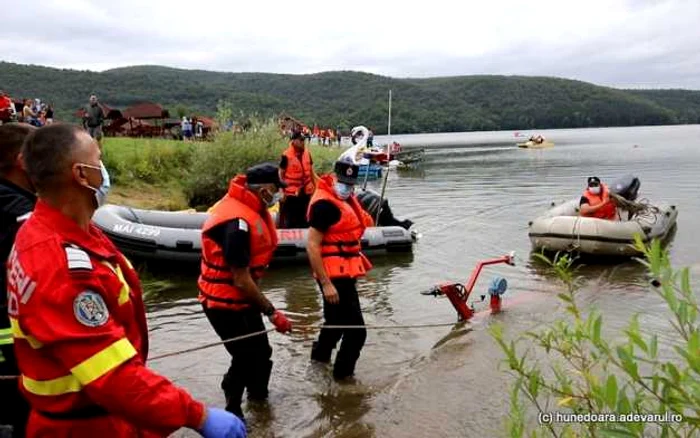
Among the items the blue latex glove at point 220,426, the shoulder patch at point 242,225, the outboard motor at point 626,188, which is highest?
the shoulder patch at point 242,225

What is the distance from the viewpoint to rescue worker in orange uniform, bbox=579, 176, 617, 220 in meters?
10.2

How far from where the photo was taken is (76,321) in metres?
1.66

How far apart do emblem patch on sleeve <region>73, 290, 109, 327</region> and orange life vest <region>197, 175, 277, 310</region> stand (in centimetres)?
220

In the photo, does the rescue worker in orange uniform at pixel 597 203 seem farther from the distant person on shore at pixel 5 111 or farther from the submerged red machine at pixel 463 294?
the distant person on shore at pixel 5 111

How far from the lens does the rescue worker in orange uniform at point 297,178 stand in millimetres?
9250

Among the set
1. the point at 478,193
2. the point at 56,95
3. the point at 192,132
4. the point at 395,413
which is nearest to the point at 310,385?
the point at 395,413

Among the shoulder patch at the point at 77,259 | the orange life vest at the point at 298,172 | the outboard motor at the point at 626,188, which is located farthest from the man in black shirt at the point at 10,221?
the outboard motor at the point at 626,188

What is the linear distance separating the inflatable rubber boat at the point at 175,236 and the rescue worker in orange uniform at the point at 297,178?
463mm

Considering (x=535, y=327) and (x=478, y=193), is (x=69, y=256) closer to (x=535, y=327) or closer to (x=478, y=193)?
(x=535, y=327)

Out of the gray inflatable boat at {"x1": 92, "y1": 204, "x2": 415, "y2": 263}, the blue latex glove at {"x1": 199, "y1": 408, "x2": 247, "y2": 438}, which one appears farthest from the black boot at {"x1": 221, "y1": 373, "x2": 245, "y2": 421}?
the gray inflatable boat at {"x1": 92, "y1": 204, "x2": 415, "y2": 263}

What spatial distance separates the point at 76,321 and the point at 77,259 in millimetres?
171

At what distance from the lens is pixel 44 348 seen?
1.76 meters

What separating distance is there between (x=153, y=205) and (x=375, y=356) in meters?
9.09

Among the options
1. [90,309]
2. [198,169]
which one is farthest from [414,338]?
[198,169]
